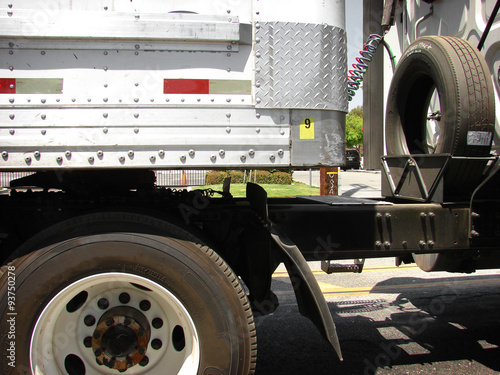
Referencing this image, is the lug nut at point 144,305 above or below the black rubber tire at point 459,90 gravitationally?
below

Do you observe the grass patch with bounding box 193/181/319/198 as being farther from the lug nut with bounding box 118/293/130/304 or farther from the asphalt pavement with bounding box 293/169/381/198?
the lug nut with bounding box 118/293/130/304

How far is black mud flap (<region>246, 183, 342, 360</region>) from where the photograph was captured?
245 cm

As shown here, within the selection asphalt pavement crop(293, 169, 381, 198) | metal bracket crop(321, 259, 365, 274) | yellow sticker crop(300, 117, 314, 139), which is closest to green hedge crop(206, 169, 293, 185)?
asphalt pavement crop(293, 169, 381, 198)

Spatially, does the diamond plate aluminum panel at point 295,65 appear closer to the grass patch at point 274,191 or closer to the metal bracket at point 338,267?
the metal bracket at point 338,267

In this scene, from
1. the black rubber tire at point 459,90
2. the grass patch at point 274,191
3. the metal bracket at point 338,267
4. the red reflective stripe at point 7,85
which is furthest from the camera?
the grass patch at point 274,191

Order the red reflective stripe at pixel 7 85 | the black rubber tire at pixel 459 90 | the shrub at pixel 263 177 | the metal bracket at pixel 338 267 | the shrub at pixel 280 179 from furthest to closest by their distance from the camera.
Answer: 1. the shrub at pixel 280 179
2. the shrub at pixel 263 177
3. the metal bracket at pixel 338 267
4. the black rubber tire at pixel 459 90
5. the red reflective stripe at pixel 7 85

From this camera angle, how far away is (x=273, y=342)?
3984mm

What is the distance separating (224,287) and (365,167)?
2586 mm

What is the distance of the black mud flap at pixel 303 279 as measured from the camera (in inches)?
96.6

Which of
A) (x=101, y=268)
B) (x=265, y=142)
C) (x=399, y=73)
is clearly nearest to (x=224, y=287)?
(x=101, y=268)

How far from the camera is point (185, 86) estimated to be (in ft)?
7.55

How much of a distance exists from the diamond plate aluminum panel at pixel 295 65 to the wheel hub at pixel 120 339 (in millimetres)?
1382

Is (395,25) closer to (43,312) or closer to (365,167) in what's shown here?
(365,167)

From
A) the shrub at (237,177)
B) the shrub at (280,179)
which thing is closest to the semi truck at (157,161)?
the shrub at (237,177)
